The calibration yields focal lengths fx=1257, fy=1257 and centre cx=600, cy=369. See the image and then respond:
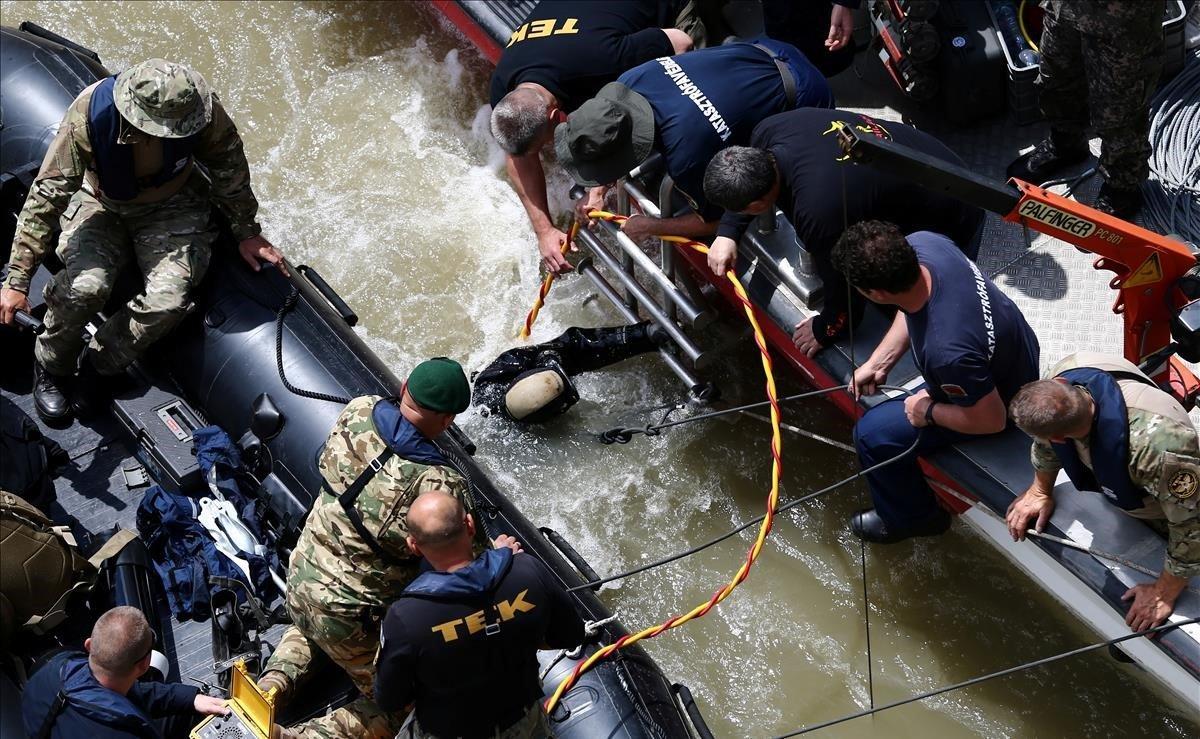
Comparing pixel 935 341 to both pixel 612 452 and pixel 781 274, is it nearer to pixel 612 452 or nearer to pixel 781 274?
pixel 781 274

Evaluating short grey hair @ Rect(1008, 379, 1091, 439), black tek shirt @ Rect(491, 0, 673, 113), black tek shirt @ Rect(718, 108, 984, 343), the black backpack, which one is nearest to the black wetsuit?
black tek shirt @ Rect(491, 0, 673, 113)

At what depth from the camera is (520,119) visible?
4.09m

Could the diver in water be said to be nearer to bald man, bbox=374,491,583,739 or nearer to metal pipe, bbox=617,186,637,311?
metal pipe, bbox=617,186,637,311

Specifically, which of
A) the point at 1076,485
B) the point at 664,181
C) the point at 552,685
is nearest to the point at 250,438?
the point at 552,685

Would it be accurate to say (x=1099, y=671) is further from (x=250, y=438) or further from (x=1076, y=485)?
(x=250, y=438)

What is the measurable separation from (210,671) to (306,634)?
0.48 m

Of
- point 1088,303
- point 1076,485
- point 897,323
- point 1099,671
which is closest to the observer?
point 1076,485

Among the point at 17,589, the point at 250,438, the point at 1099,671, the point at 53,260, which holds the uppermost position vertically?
the point at 53,260

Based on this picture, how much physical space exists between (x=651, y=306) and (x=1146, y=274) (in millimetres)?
1547

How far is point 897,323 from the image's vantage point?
3.59 metres

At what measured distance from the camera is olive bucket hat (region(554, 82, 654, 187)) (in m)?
3.79

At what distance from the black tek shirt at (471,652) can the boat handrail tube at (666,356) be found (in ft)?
4.65

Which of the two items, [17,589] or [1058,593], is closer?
[17,589]

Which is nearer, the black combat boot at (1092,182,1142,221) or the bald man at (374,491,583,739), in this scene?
the bald man at (374,491,583,739)
